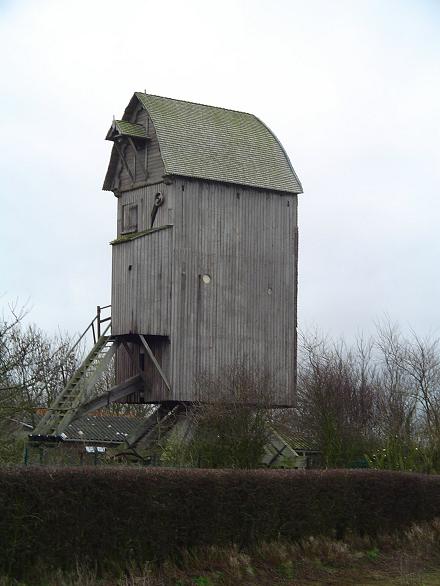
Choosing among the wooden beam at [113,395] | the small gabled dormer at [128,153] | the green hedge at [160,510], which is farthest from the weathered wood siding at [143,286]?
the green hedge at [160,510]

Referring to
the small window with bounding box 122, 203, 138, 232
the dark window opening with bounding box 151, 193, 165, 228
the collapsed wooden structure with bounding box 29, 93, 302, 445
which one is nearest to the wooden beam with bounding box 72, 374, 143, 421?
the collapsed wooden structure with bounding box 29, 93, 302, 445

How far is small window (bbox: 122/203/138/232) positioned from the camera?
37.3 m

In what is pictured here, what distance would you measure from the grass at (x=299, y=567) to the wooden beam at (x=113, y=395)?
13.4 meters

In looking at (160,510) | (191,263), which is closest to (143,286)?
(191,263)

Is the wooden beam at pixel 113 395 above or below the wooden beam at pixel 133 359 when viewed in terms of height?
below

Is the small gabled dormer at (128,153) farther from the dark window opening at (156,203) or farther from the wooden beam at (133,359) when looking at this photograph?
the wooden beam at (133,359)

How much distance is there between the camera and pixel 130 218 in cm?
3759

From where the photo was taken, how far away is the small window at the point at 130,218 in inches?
1468

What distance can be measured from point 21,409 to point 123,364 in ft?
55.6

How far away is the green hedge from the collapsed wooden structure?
11577 millimetres

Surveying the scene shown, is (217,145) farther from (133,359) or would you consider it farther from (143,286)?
(133,359)

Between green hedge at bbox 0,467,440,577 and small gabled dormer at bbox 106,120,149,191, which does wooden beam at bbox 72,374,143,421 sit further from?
green hedge at bbox 0,467,440,577

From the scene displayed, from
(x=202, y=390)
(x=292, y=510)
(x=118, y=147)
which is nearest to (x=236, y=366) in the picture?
(x=202, y=390)

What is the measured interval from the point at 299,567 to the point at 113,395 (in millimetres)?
16411
